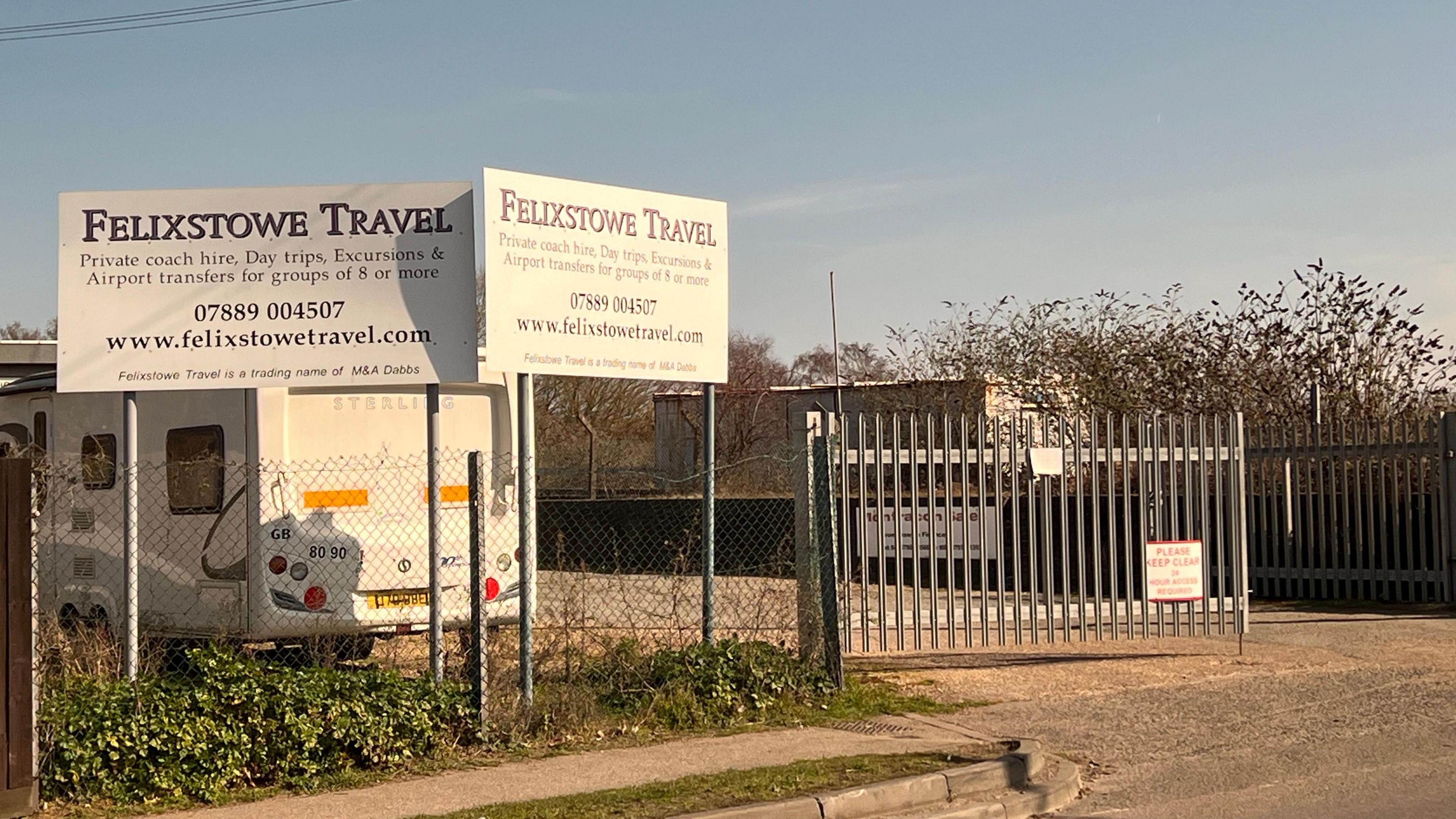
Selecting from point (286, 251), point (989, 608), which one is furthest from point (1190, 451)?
point (286, 251)

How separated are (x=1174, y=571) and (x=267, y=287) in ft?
26.9

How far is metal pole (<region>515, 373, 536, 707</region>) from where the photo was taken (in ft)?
30.2

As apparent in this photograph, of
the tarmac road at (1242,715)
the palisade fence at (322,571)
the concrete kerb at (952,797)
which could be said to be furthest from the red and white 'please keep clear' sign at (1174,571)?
the concrete kerb at (952,797)

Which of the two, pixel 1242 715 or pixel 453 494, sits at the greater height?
pixel 453 494

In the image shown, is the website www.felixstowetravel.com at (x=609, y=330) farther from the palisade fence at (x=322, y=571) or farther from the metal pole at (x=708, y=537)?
the palisade fence at (x=322, y=571)

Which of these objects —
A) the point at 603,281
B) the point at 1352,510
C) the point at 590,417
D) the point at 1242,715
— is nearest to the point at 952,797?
the point at 1242,715

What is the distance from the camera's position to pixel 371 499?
11078mm

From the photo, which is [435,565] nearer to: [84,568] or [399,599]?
[399,599]

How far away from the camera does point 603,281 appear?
9.84 meters

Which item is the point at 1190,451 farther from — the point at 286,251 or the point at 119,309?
the point at 119,309

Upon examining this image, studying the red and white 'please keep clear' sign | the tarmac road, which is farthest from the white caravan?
the red and white 'please keep clear' sign

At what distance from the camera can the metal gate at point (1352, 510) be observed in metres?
17.0

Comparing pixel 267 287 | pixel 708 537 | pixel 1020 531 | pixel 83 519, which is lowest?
pixel 1020 531

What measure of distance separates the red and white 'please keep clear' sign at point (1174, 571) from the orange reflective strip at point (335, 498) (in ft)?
22.1
